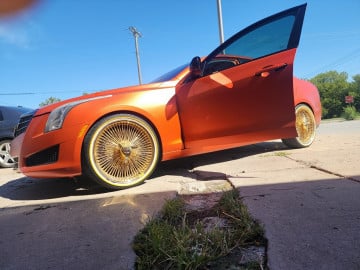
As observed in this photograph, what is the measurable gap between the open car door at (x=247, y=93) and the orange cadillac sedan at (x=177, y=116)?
11 millimetres

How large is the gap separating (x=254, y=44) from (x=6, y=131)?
5.65m

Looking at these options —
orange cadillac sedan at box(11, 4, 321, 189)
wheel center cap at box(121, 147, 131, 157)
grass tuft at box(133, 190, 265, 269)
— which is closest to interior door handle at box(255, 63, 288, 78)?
orange cadillac sedan at box(11, 4, 321, 189)

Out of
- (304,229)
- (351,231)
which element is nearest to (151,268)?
(304,229)

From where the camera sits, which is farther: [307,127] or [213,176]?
[307,127]

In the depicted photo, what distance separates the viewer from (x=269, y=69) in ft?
10.1

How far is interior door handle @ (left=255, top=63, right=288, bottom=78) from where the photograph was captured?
3.04 meters

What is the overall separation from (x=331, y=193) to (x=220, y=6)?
7984mm

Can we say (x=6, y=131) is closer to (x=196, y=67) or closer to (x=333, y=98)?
(x=196, y=67)

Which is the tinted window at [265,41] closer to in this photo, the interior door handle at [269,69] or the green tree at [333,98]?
the interior door handle at [269,69]

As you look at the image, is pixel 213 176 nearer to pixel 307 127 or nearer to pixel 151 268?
pixel 151 268

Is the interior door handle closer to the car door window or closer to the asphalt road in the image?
the car door window

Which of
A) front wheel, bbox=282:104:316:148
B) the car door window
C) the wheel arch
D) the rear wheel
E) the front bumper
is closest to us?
the front bumper

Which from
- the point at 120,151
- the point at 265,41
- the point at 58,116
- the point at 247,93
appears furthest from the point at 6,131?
the point at 265,41

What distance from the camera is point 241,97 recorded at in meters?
3.11
